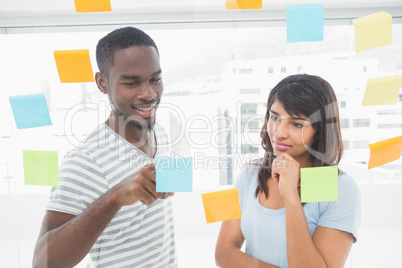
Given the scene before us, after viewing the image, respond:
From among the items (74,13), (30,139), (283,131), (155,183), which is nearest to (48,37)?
(74,13)

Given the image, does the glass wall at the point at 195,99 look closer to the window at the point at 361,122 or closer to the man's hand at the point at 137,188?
the window at the point at 361,122

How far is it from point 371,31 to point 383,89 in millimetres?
134

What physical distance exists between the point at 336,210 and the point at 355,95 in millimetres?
447

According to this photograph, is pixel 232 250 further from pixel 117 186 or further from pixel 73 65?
pixel 73 65

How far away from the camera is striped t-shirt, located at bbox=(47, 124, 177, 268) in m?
0.63

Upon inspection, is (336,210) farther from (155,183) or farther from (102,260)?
(102,260)

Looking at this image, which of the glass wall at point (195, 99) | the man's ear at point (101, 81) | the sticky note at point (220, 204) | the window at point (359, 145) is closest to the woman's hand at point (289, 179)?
the sticky note at point (220, 204)

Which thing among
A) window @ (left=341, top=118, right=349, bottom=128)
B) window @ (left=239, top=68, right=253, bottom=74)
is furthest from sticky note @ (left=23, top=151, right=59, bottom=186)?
window @ (left=341, top=118, right=349, bottom=128)

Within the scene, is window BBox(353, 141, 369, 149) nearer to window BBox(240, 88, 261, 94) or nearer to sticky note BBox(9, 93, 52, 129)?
window BBox(240, 88, 261, 94)

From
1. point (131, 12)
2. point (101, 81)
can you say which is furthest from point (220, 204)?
point (131, 12)

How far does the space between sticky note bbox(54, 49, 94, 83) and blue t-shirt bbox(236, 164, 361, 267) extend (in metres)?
0.44

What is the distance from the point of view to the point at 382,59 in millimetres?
1057

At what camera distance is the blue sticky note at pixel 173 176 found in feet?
1.93

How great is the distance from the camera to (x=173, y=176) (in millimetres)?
590
